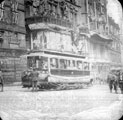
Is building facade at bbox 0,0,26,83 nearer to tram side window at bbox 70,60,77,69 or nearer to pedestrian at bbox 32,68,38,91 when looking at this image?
pedestrian at bbox 32,68,38,91

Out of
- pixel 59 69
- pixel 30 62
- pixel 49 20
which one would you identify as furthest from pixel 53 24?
pixel 59 69

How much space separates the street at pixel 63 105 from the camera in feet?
11.5

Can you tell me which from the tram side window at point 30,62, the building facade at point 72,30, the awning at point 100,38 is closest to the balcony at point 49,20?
the building facade at point 72,30

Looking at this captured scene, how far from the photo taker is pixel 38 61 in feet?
14.4

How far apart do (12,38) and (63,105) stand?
1.22 m

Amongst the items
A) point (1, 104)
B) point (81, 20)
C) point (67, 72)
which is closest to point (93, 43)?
point (81, 20)

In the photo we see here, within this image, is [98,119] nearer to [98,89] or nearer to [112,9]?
[98,89]

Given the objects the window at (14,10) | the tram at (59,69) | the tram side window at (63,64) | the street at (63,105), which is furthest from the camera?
the tram side window at (63,64)

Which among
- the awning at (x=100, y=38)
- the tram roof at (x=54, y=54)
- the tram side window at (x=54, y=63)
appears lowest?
the tram side window at (x=54, y=63)

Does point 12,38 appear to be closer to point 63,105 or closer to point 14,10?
point 14,10

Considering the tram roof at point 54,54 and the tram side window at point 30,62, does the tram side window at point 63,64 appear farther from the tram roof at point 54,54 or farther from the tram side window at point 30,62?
the tram side window at point 30,62

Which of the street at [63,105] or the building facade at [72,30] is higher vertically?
the building facade at [72,30]

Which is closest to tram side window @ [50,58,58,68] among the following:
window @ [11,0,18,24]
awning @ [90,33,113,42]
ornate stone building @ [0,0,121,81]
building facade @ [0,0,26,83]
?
ornate stone building @ [0,0,121,81]

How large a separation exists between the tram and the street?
24 centimetres
